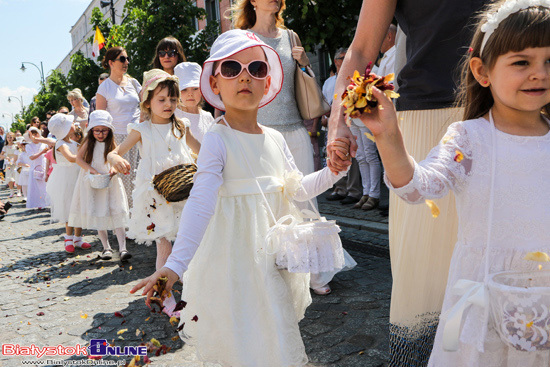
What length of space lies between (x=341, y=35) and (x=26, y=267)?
22.7 ft

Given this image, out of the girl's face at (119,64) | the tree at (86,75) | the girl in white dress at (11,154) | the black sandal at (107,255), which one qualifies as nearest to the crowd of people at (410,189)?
the black sandal at (107,255)

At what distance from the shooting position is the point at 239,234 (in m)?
2.67

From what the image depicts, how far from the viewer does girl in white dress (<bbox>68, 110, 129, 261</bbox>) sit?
6621mm

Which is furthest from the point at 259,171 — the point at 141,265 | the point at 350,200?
the point at 350,200

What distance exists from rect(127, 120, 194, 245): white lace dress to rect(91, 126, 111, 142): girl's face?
1.62 metres

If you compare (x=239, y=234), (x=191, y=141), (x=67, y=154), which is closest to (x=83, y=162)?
(x=67, y=154)

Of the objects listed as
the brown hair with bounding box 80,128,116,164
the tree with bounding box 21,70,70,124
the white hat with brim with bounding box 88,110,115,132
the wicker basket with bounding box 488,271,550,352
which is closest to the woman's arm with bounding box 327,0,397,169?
the wicker basket with bounding box 488,271,550,352

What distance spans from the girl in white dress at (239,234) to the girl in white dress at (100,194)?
13.5ft

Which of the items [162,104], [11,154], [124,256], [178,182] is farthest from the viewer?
[11,154]

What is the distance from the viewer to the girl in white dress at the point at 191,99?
18.6ft

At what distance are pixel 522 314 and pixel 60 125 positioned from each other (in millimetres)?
7752

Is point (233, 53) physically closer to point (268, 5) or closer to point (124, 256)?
point (268, 5)

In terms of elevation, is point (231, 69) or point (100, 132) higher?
point (231, 69)

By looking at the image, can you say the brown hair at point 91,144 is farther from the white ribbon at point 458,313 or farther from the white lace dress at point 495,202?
the white ribbon at point 458,313
